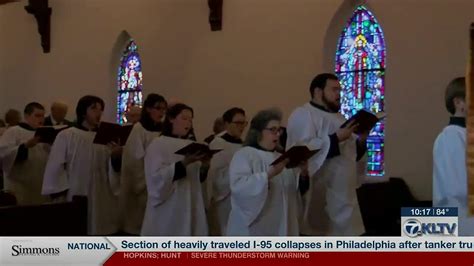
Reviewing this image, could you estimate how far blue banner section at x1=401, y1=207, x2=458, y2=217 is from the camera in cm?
375

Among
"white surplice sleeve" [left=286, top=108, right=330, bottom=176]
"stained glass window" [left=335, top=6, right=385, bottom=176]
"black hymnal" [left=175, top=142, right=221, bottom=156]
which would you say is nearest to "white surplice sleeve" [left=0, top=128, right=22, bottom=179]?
"black hymnal" [left=175, top=142, right=221, bottom=156]

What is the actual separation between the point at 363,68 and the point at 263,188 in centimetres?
82

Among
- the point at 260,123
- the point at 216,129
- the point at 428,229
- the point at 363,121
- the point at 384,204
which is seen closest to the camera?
the point at 428,229

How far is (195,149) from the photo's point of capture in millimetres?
4168

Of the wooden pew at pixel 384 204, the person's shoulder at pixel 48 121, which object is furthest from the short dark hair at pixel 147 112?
the wooden pew at pixel 384 204

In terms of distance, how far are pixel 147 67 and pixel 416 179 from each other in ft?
5.05

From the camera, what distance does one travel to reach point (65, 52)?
430 centimetres

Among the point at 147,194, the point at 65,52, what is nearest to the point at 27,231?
the point at 147,194

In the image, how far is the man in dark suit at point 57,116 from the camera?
4.34m

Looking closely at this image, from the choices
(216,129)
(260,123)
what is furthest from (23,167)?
(260,123)

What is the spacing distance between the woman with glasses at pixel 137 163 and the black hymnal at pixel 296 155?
0.71m

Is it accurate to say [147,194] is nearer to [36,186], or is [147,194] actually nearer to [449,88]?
[36,186]

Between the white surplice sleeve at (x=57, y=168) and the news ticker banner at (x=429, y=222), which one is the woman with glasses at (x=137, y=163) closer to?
the white surplice sleeve at (x=57, y=168)

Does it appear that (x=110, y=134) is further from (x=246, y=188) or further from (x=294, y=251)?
(x=294, y=251)
